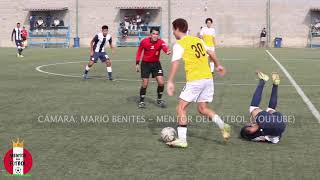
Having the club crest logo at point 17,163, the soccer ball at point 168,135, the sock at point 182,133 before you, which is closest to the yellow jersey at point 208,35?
the soccer ball at point 168,135

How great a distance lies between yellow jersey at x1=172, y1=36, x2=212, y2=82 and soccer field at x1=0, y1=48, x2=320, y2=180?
1.15m

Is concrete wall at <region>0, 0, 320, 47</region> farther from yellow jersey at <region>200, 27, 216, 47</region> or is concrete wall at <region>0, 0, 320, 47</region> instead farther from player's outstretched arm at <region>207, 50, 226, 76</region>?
player's outstretched arm at <region>207, 50, 226, 76</region>

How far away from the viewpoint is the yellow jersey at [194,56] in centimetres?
841

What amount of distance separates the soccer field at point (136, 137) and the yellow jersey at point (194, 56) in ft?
3.78

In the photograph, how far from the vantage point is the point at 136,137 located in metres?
9.28

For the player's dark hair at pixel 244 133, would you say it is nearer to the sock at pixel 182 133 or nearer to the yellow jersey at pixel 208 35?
the sock at pixel 182 133

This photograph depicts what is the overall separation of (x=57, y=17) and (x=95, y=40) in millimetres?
32766

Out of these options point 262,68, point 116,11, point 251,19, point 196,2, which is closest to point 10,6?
point 116,11

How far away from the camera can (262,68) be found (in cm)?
2352

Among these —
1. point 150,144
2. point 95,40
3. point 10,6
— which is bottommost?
point 150,144

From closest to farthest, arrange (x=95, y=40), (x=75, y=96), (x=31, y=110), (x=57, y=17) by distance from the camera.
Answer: (x=31, y=110) → (x=75, y=96) → (x=95, y=40) → (x=57, y=17)

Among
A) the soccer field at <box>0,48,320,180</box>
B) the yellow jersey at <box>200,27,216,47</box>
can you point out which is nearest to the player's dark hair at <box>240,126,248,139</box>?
the soccer field at <box>0,48,320,180</box>

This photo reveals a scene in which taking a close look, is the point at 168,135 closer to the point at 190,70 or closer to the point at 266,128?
the point at 190,70

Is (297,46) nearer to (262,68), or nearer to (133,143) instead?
(262,68)
